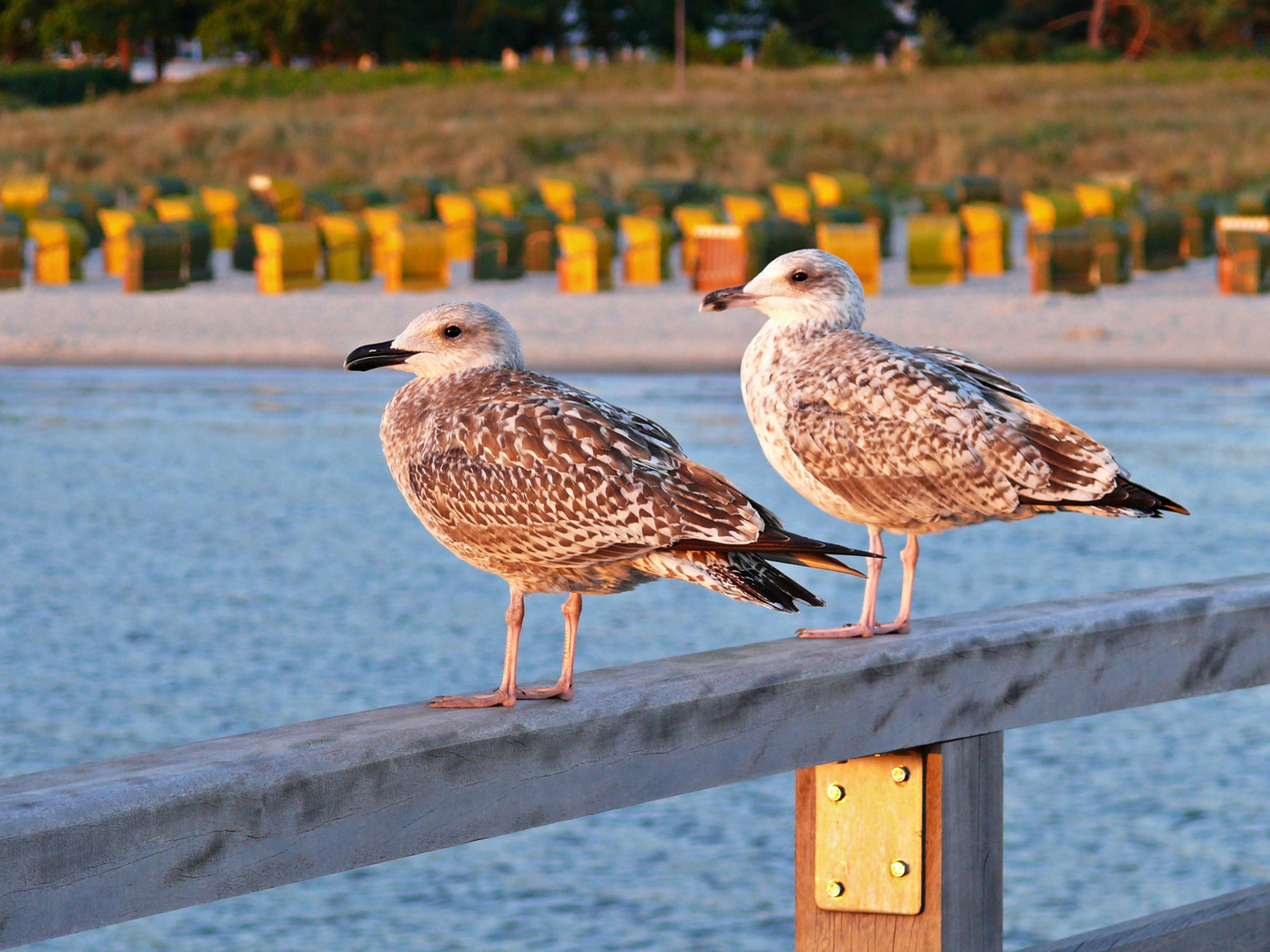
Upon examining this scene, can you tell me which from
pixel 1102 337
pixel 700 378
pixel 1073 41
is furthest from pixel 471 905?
pixel 1073 41

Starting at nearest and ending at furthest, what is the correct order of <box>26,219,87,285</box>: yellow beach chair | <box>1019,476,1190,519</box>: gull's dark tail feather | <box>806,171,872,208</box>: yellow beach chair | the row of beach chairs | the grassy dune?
<box>1019,476,1190,519</box>: gull's dark tail feather
the row of beach chairs
<box>26,219,87,285</box>: yellow beach chair
<box>806,171,872,208</box>: yellow beach chair
the grassy dune

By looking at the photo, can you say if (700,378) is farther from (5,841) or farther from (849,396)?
(5,841)

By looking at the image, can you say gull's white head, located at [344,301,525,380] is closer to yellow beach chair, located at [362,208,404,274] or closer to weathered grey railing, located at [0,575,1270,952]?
weathered grey railing, located at [0,575,1270,952]

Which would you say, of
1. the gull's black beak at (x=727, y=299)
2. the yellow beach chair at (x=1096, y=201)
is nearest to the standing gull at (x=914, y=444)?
the gull's black beak at (x=727, y=299)

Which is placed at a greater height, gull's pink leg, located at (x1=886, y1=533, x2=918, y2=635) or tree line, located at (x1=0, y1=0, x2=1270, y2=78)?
tree line, located at (x1=0, y1=0, x2=1270, y2=78)

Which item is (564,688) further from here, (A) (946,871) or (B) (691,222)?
(B) (691,222)

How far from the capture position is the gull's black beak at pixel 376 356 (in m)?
3.55

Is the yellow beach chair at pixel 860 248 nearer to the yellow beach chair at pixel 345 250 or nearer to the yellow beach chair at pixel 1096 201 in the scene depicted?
the yellow beach chair at pixel 345 250

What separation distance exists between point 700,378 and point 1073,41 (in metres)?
71.7

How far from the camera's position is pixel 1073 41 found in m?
85.9

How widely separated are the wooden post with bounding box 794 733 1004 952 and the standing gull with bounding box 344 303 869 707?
0.33 m

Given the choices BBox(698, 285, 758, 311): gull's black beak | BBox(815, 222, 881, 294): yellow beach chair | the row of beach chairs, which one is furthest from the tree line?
BBox(698, 285, 758, 311): gull's black beak

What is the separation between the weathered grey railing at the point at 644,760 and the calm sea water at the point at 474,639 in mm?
2607

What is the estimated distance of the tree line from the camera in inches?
3159
